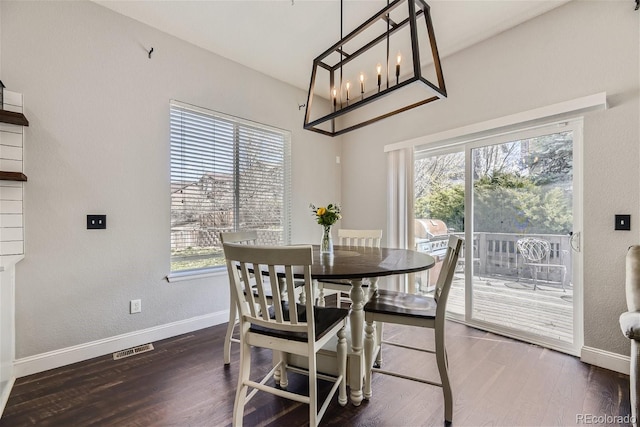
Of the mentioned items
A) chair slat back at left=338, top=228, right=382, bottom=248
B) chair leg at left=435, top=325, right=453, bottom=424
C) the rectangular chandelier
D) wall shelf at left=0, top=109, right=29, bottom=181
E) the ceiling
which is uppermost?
the ceiling

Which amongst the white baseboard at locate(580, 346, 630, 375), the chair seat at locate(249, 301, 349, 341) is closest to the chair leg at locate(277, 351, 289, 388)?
the chair seat at locate(249, 301, 349, 341)

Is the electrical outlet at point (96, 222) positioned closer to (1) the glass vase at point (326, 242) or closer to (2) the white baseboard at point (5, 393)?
(2) the white baseboard at point (5, 393)

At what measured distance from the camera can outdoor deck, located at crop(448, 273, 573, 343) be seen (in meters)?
2.37

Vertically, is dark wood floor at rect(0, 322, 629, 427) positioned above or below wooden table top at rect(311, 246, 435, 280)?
below

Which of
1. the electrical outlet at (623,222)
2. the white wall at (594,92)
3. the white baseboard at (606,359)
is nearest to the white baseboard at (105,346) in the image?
the white baseboard at (606,359)

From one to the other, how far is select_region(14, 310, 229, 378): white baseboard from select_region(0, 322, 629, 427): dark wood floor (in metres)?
0.06

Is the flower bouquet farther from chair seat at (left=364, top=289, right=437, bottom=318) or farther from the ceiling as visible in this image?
the ceiling

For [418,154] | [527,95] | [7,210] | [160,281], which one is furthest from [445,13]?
[7,210]

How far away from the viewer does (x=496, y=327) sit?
8.73ft

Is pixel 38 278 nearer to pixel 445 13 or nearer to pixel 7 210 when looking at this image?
pixel 7 210

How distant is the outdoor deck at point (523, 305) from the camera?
93.4 inches

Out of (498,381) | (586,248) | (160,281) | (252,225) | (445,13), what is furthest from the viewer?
(252,225)

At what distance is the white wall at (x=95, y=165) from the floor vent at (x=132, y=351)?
148 millimetres

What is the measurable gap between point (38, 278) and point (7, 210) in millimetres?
504
